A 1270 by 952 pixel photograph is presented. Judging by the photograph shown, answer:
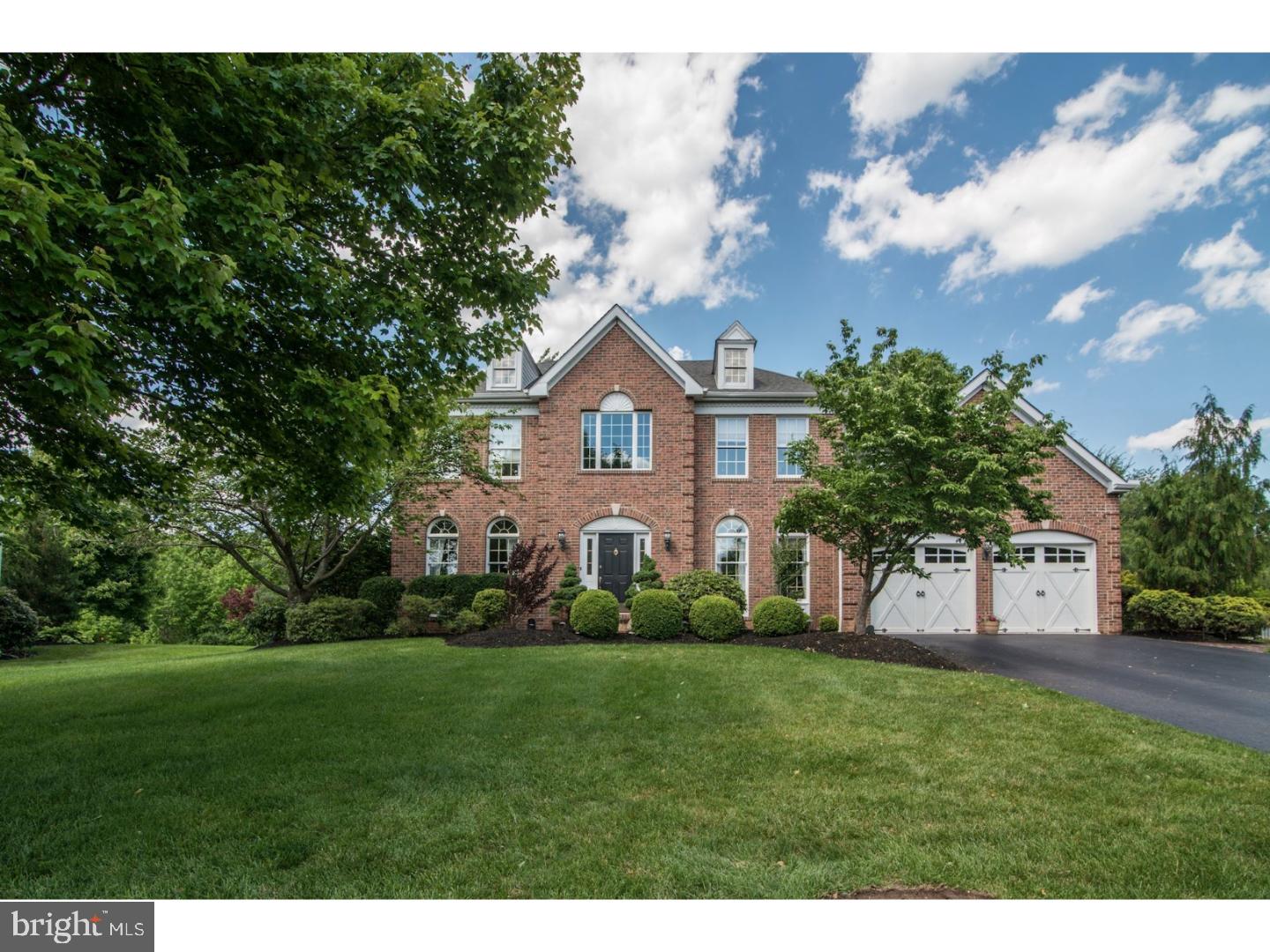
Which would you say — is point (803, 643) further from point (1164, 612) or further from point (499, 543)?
point (1164, 612)

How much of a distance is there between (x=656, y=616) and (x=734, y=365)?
783 cm

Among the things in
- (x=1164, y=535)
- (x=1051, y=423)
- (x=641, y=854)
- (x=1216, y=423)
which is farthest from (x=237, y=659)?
(x=1216, y=423)

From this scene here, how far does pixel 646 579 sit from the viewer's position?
15328 millimetres

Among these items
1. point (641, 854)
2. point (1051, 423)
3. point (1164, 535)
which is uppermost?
point (1051, 423)

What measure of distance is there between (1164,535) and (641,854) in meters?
21.2

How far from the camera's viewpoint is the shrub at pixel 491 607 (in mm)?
14977

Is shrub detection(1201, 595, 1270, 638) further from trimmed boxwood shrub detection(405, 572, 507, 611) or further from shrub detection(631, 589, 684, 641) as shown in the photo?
trimmed boxwood shrub detection(405, 572, 507, 611)

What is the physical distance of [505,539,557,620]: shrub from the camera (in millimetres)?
14927

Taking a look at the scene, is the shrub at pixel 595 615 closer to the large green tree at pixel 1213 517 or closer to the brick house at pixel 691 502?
the brick house at pixel 691 502

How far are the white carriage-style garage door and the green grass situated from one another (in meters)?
9.37

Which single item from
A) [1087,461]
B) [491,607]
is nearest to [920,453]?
[1087,461]

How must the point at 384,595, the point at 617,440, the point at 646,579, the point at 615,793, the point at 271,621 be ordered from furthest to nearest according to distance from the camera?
1. the point at 617,440
2. the point at 384,595
3. the point at 271,621
4. the point at 646,579
5. the point at 615,793
